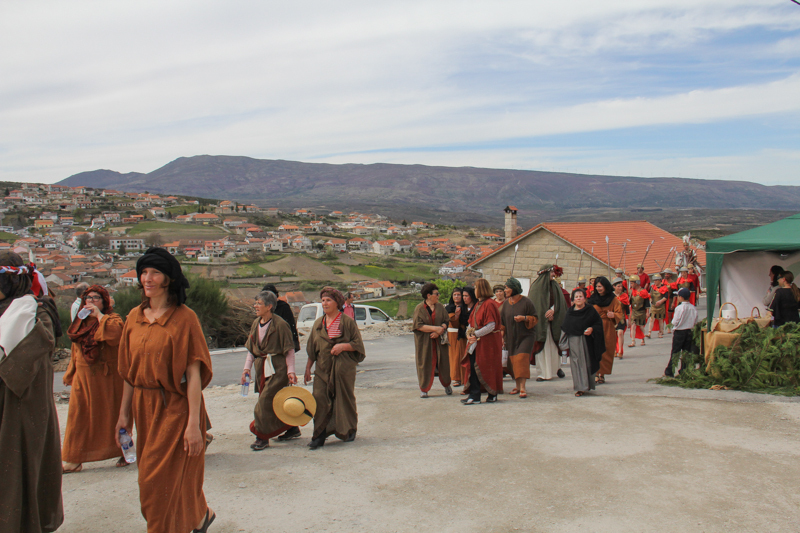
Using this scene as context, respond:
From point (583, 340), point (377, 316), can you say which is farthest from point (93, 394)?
point (377, 316)

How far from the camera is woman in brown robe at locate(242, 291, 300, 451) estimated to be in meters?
5.97

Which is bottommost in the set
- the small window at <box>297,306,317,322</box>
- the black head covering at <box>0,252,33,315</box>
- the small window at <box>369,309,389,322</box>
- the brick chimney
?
the small window at <box>369,309,389,322</box>

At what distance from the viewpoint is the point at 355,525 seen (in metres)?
4.16

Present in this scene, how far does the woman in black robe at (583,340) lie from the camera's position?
808 centimetres

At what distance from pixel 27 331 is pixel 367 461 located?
318 centimetres

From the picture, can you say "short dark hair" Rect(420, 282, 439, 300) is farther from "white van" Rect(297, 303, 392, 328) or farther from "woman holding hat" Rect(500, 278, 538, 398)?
"white van" Rect(297, 303, 392, 328)

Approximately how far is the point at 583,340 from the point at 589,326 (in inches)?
8.4

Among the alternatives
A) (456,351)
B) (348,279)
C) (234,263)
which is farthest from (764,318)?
(234,263)

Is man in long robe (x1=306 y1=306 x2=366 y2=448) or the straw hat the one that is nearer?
the straw hat

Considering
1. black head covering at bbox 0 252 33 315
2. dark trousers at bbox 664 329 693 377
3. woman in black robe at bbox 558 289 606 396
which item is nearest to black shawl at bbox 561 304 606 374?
woman in black robe at bbox 558 289 606 396

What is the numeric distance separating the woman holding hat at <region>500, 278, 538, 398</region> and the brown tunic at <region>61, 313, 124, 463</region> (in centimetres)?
499

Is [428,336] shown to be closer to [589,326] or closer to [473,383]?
[473,383]

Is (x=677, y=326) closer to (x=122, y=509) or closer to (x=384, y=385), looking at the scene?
(x=384, y=385)

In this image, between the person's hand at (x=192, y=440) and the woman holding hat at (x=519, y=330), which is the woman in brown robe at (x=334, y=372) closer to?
the person's hand at (x=192, y=440)
